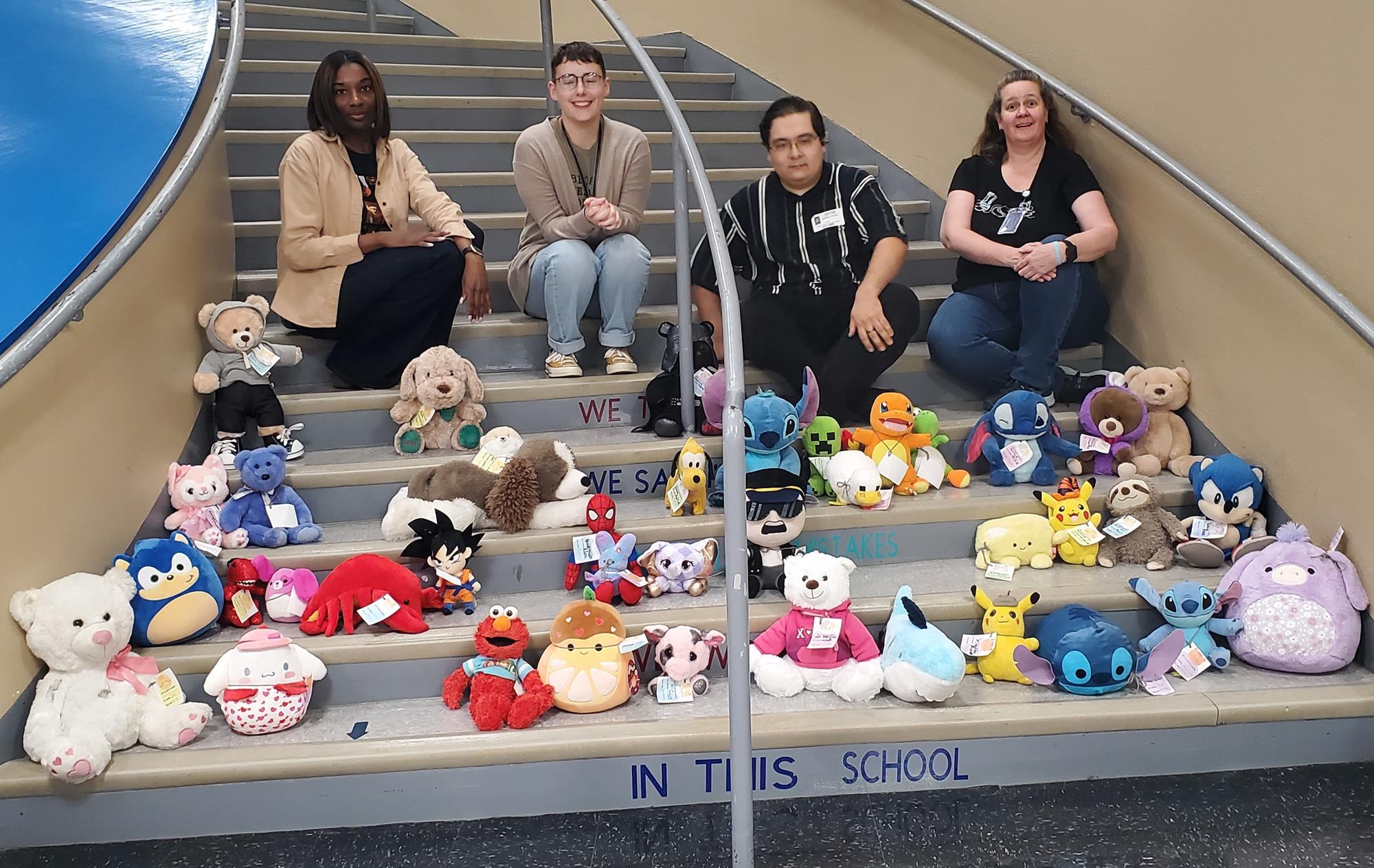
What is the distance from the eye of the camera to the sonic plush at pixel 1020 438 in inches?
105

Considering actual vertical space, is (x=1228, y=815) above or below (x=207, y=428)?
below

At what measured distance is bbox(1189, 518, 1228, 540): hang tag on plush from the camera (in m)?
2.53

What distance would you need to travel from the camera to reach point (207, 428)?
2805 mm

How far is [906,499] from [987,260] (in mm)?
787

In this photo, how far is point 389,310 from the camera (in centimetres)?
288

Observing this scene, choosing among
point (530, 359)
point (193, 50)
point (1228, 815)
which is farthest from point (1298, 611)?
point (193, 50)

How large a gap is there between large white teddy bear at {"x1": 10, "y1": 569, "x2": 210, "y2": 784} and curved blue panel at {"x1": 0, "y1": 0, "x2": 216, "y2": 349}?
49 centimetres

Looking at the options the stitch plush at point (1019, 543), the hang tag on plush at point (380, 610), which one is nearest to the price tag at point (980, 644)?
the stitch plush at point (1019, 543)

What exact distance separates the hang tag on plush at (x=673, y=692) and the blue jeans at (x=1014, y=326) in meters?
1.33

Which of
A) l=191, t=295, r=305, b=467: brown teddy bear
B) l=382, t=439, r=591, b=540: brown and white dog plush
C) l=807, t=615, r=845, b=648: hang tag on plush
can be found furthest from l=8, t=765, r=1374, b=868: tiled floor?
l=191, t=295, r=305, b=467: brown teddy bear

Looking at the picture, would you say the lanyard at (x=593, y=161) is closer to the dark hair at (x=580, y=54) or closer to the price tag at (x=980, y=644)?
the dark hair at (x=580, y=54)

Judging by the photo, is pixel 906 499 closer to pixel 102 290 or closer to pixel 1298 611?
pixel 1298 611

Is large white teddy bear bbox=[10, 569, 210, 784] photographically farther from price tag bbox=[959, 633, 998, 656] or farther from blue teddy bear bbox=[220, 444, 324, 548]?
price tag bbox=[959, 633, 998, 656]

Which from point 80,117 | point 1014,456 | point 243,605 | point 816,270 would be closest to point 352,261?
point 80,117
